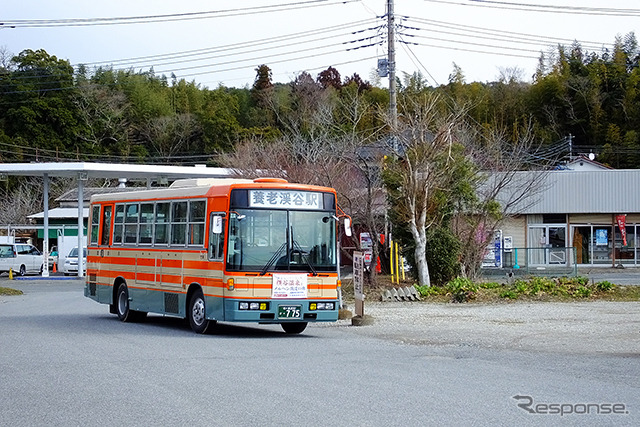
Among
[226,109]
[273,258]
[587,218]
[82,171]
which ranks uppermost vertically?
[226,109]

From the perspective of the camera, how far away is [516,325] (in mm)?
18719

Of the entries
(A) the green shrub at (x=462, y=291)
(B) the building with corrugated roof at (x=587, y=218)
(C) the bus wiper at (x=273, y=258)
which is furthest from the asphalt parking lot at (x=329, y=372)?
(B) the building with corrugated roof at (x=587, y=218)

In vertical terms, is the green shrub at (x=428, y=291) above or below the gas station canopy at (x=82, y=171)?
below

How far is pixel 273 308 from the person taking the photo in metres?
16.2

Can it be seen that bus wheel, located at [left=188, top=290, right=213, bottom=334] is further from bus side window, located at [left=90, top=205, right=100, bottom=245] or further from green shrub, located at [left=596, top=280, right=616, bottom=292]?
green shrub, located at [left=596, top=280, right=616, bottom=292]

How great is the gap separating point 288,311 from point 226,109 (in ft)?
189

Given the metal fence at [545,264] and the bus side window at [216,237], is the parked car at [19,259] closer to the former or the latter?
the metal fence at [545,264]

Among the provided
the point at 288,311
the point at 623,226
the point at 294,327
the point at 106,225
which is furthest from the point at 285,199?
the point at 623,226

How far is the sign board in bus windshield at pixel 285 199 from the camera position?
54.2 feet

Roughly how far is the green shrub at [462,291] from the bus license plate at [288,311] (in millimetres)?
8983

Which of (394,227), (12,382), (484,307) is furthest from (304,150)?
(12,382)

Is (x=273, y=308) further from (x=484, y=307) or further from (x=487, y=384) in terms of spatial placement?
(x=484, y=307)

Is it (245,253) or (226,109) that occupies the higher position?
(226,109)

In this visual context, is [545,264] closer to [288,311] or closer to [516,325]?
[516,325]
